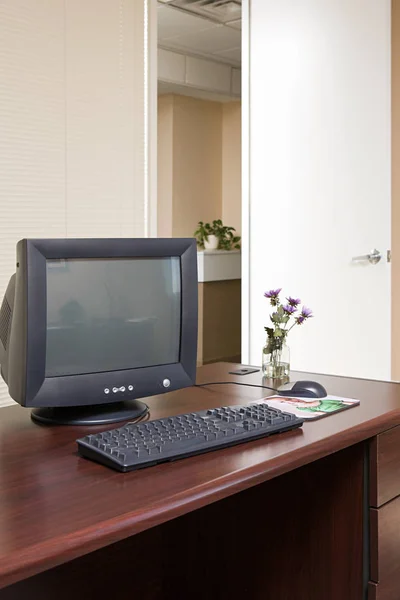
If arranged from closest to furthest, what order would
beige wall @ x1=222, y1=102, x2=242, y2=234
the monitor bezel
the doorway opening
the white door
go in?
1. the monitor bezel
2. the white door
3. the doorway opening
4. beige wall @ x1=222, y1=102, x2=242, y2=234

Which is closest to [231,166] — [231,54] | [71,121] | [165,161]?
[165,161]

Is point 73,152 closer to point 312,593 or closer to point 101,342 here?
point 101,342

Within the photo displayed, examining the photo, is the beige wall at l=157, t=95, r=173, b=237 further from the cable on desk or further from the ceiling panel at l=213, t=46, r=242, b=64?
the cable on desk

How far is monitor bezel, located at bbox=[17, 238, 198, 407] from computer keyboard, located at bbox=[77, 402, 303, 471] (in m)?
0.17

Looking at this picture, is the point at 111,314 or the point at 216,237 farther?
the point at 216,237

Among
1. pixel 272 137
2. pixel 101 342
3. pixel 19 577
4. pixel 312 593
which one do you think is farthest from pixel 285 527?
pixel 272 137

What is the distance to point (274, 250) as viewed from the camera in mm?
3766

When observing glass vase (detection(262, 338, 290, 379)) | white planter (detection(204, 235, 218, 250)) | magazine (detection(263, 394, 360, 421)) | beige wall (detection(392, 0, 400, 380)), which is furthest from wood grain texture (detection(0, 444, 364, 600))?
white planter (detection(204, 235, 218, 250))

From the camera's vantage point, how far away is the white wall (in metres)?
2.64

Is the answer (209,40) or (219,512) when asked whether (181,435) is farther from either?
(209,40)

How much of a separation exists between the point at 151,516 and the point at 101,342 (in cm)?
59

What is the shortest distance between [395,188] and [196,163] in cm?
282

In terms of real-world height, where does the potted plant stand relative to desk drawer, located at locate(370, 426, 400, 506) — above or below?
above

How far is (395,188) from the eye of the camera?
4242mm
